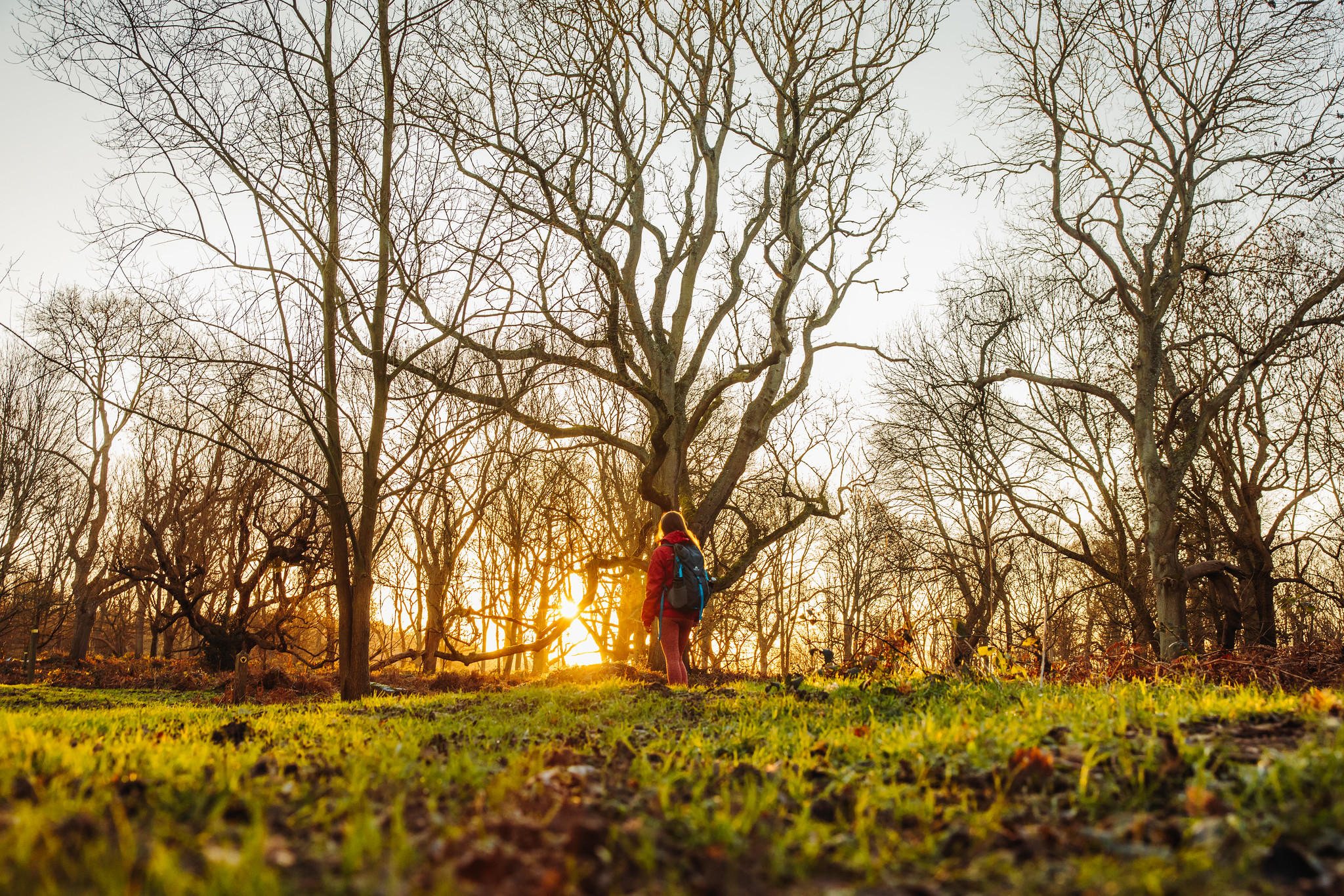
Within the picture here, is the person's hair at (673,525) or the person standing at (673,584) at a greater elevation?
the person's hair at (673,525)

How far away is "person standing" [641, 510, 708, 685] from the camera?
317 inches

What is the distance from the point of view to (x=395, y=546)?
25.9 m

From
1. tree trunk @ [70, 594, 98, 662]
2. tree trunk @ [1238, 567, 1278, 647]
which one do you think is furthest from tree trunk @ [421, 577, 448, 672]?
tree trunk @ [1238, 567, 1278, 647]

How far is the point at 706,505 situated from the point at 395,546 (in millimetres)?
18272

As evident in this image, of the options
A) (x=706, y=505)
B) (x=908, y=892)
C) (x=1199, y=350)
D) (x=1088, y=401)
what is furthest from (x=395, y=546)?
(x=908, y=892)

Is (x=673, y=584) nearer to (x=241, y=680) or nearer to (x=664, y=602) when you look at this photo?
(x=664, y=602)

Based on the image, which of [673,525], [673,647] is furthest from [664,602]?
[673,525]

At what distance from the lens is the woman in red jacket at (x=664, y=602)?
810cm

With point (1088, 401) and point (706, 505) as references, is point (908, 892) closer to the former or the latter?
point (706, 505)

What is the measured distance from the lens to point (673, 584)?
319 inches

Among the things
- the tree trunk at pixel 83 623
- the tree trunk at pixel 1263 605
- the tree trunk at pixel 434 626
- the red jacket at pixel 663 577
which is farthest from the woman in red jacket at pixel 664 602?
the tree trunk at pixel 83 623

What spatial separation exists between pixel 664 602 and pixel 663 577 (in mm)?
310

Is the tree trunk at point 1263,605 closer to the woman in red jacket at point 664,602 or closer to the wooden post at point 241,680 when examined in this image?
the woman in red jacket at point 664,602

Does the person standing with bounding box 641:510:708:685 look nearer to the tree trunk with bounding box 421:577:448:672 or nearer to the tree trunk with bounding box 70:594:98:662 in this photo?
the tree trunk with bounding box 421:577:448:672
